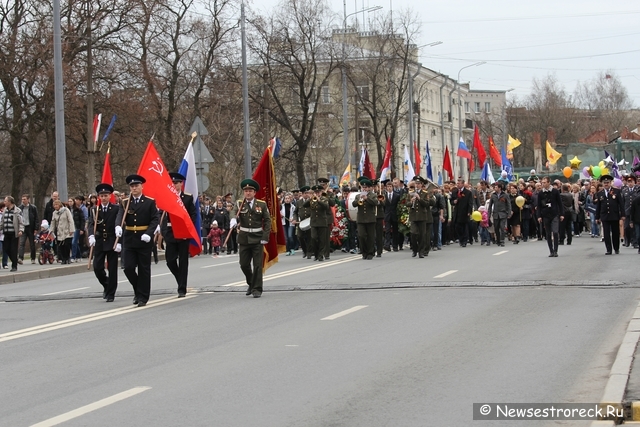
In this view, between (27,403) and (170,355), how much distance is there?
2.23 metres

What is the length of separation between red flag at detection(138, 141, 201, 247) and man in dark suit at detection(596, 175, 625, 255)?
10.8 meters

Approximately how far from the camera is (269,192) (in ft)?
57.4

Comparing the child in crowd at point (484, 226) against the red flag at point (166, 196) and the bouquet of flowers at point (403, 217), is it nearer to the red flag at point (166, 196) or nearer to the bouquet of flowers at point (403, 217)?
the bouquet of flowers at point (403, 217)

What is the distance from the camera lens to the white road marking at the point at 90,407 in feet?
23.7

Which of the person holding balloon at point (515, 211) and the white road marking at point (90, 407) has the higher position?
the person holding balloon at point (515, 211)

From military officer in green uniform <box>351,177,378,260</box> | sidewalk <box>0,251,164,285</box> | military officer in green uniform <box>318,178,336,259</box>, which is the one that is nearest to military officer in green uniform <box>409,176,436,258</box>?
military officer in green uniform <box>351,177,378,260</box>

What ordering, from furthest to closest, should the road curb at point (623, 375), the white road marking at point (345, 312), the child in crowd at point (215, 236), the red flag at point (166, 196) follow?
the child in crowd at point (215, 236) < the red flag at point (166, 196) < the white road marking at point (345, 312) < the road curb at point (623, 375)

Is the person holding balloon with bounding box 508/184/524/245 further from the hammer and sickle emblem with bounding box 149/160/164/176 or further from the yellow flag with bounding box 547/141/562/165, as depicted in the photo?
the hammer and sickle emblem with bounding box 149/160/164/176

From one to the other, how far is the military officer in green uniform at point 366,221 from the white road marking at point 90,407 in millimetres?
15939

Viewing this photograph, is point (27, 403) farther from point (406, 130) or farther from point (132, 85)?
point (406, 130)

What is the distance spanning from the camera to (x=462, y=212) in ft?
98.7

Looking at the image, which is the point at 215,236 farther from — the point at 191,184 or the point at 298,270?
the point at 191,184

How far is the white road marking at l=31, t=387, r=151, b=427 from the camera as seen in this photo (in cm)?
724

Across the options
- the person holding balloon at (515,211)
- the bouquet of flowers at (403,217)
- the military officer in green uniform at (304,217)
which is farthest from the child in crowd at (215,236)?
the person holding balloon at (515,211)
